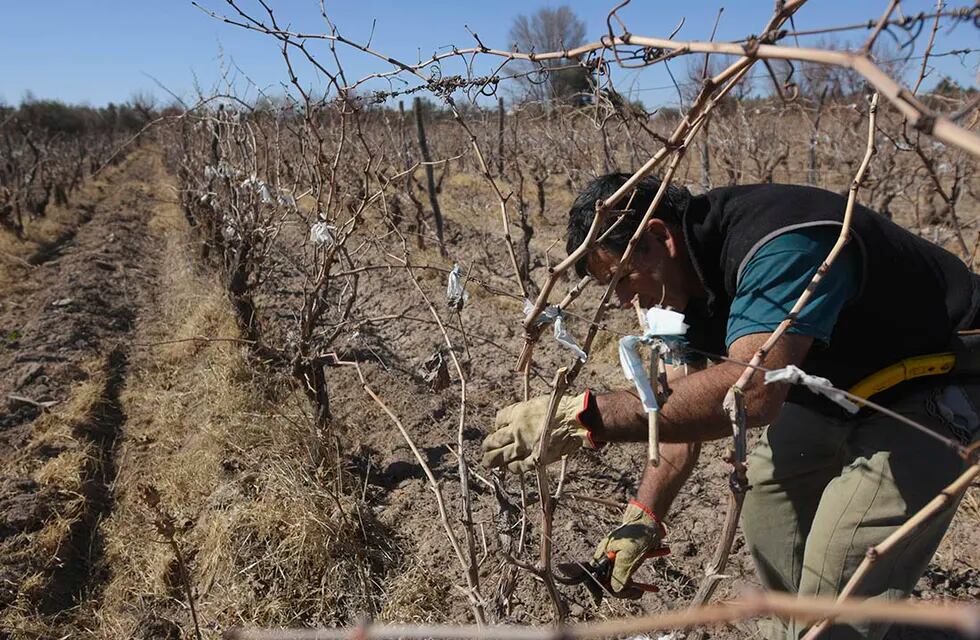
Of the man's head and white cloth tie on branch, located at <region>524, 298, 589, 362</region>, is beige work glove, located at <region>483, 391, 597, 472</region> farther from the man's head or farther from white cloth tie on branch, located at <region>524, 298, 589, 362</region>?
the man's head

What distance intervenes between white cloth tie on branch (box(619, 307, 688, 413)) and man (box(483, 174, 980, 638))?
0.37 metres

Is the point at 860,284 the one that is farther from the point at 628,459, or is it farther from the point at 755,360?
the point at 628,459

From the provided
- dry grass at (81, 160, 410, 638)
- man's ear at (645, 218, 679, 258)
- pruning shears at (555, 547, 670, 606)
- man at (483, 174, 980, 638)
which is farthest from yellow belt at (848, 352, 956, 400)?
dry grass at (81, 160, 410, 638)

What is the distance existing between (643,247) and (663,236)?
0.08 m

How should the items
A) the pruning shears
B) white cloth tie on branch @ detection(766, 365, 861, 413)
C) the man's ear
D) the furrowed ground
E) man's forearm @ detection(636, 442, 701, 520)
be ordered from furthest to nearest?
the furrowed ground
man's forearm @ detection(636, 442, 701, 520)
the pruning shears
the man's ear
white cloth tie on branch @ detection(766, 365, 861, 413)

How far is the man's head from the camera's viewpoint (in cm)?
176

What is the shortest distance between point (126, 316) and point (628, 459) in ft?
17.1

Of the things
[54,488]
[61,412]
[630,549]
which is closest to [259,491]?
[54,488]

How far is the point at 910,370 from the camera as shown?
5.66ft

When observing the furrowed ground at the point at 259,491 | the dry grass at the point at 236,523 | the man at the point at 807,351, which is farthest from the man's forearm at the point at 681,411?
the dry grass at the point at 236,523

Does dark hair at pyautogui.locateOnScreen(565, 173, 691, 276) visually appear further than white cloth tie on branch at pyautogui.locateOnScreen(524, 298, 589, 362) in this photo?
Yes

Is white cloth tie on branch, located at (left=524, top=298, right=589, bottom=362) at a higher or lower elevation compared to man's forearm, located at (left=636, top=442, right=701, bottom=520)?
higher

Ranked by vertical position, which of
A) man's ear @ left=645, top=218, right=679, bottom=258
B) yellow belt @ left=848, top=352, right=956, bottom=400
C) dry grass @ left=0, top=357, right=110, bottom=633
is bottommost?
dry grass @ left=0, top=357, right=110, bottom=633

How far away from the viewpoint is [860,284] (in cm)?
159
